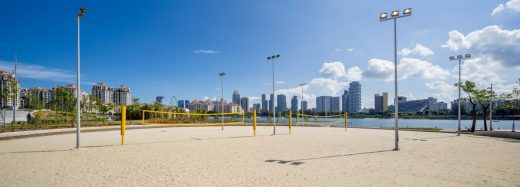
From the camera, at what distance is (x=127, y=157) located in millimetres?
10008

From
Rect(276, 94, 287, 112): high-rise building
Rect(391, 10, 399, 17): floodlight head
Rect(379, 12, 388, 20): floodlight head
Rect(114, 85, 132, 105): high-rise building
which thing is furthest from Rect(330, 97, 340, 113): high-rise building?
Rect(391, 10, 399, 17): floodlight head

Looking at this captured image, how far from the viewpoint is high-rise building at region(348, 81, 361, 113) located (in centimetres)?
15038

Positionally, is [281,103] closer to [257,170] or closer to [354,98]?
[354,98]

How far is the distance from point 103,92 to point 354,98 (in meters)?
124

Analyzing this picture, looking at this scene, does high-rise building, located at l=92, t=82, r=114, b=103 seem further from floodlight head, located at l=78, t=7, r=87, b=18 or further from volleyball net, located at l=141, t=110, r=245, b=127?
floodlight head, located at l=78, t=7, r=87, b=18

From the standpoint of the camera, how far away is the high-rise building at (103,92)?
10806cm

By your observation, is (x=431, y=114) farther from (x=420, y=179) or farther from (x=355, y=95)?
(x=420, y=179)

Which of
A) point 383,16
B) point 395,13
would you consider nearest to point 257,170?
point 395,13

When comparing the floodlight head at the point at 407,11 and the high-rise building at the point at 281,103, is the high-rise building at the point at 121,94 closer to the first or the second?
the high-rise building at the point at 281,103

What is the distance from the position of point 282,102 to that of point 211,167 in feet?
498

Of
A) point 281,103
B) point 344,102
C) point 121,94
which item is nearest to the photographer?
point 121,94

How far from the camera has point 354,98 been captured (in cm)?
15288

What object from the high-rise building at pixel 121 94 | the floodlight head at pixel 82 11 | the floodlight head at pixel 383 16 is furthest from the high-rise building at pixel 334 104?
the floodlight head at pixel 82 11

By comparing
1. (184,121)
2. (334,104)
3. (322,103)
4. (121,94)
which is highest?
(121,94)
